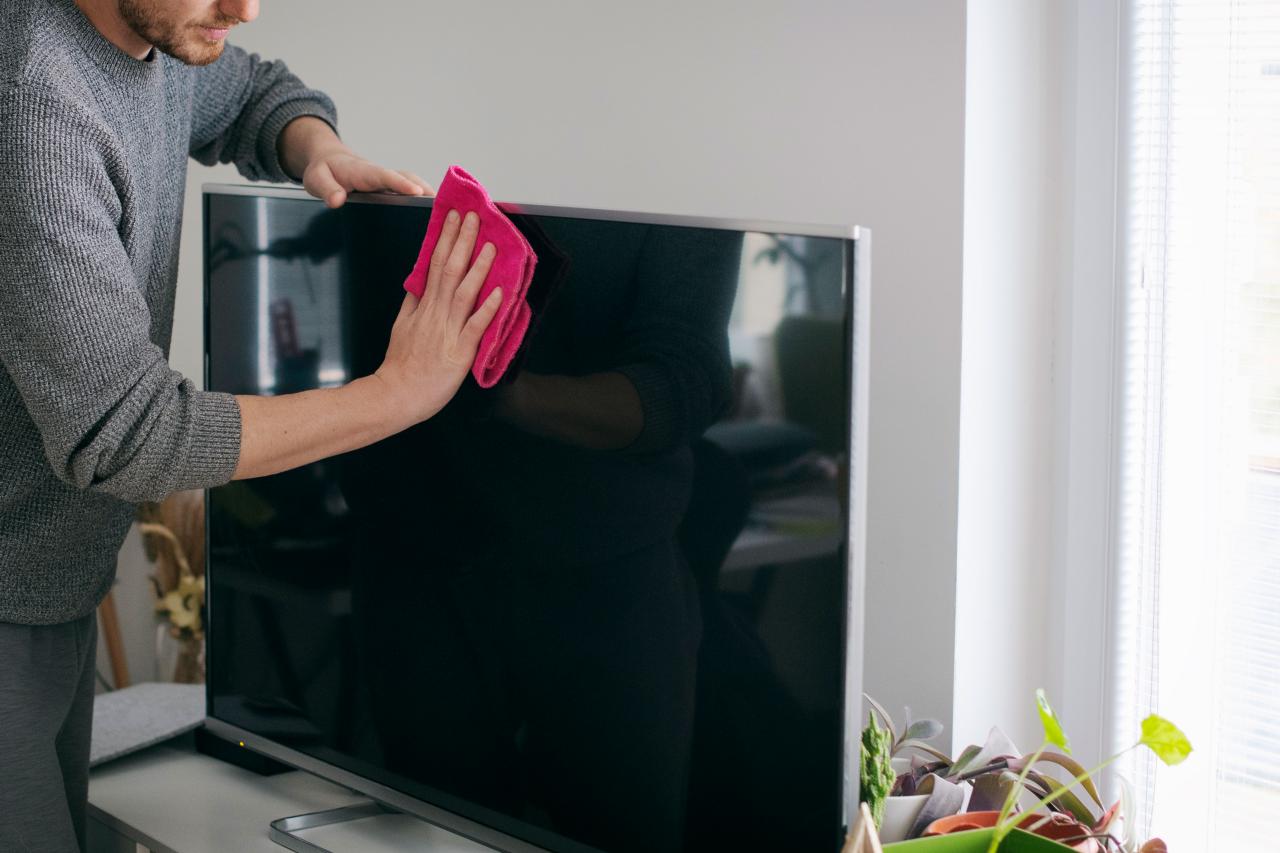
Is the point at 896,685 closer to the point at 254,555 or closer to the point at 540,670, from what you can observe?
the point at 540,670

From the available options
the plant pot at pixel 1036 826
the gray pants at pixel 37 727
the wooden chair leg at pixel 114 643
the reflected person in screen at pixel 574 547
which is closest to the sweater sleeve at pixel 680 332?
the reflected person in screen at pixel 574 547

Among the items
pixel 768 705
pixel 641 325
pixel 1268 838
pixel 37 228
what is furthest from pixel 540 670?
pixel 1268 838

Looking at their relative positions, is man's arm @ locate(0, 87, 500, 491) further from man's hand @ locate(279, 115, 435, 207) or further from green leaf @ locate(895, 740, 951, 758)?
green leaf @ locate(895, 740, 951, 758)

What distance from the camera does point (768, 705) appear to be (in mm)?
1176

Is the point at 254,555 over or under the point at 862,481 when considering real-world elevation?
under

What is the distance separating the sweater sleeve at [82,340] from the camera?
44.5 inches

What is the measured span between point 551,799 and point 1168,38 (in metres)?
1.13

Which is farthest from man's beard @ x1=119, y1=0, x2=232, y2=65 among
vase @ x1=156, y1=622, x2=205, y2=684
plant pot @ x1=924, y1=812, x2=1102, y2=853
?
vase @ x1=156, y1=622, x2=205, y2=684

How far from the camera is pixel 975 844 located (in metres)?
1.16

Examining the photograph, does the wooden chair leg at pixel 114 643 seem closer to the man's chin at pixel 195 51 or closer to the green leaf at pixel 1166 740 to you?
the man's chin at pixel 195 51

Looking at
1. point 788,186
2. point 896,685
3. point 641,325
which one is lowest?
point 896,685

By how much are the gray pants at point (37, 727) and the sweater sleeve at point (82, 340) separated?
34cm

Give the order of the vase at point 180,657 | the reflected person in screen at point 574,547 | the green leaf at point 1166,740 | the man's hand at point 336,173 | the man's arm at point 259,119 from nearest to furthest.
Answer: the green leaf at point 1166,740, the reflected person in screen at point 574,547, the man's hand at point 336,173, the man's arm at point 259,119, the vase at point 180,657

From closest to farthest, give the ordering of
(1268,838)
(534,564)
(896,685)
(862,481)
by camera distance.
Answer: (862,481) → (534,564) → (1268,838) → (896,685)
